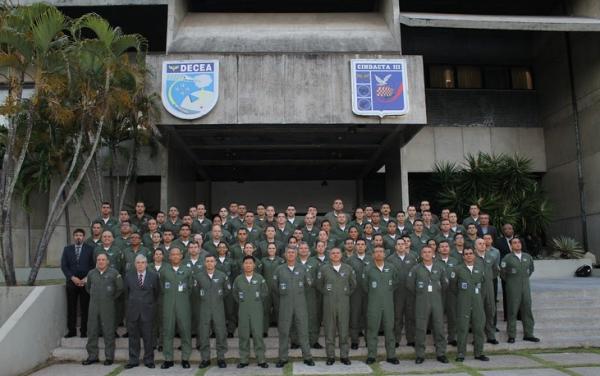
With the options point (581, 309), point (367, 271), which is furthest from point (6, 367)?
point (581, 309)

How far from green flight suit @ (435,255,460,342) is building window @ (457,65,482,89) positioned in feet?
35.7

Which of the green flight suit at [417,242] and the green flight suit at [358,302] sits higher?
the green flight suit at [417,242]

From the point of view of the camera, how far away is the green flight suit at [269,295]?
815 centimetres

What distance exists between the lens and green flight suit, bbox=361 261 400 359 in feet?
24.9

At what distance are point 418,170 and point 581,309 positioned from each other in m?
8.22

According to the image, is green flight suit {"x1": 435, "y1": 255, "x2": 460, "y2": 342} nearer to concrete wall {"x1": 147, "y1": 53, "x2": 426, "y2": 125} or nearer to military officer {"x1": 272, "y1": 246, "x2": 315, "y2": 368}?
military officer {"x1": 272, "y1": 246, "x2": 315, "y2": 368}

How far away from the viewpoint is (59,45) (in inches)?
366

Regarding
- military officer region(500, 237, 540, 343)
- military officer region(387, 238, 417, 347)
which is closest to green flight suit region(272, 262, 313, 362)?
military officer region(387, 238, 417, 347)

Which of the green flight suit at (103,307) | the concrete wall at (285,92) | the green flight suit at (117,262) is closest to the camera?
the green flight suit at (103,307)

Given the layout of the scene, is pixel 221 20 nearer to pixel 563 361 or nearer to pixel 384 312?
pixel 384 312

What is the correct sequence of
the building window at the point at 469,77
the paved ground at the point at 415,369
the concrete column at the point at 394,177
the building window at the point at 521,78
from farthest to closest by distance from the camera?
the building window at the point at 521,78, the building window at the point at 469,77, the concrete column at the point at 394,177, the paved ground at the point at 415,369

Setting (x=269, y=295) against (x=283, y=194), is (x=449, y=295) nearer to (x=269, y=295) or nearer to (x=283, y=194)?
(x=269, y=295)

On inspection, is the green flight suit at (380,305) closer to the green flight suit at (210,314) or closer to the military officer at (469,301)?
the military officer at (469,301)

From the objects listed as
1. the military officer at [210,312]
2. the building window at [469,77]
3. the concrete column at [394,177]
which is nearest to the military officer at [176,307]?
the military officer at [210,312]
